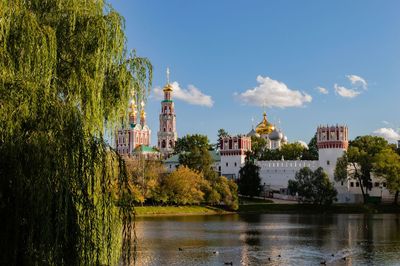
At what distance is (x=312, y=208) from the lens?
225 ft

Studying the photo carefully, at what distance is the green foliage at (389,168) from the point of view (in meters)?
65.6

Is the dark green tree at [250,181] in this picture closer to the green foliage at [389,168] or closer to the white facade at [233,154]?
the white facade at [233,154]

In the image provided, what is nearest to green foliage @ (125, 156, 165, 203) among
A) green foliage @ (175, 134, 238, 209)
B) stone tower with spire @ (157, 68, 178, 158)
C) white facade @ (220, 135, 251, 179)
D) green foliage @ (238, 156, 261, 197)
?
green foliage @ (175, 134, 238, 209)

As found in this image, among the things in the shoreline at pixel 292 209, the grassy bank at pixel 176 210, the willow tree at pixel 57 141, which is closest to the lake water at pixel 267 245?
the willow tree at pixel 57 141

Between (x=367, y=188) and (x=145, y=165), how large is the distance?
3225 cm

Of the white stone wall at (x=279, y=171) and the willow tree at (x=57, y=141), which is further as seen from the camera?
the white stone wall at (x=279, y=171)

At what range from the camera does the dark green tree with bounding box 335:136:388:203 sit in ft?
233

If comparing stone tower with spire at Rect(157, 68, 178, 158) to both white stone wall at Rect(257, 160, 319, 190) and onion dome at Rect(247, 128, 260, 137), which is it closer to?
onion dome at Rect(247, 128, 260, 137)

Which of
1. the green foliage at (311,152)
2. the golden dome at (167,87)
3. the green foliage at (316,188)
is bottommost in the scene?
the green foliage at (316,188)

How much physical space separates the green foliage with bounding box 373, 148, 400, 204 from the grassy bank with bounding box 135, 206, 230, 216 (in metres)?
19.5

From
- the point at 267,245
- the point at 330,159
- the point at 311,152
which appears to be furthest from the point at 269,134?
the point at 267,245

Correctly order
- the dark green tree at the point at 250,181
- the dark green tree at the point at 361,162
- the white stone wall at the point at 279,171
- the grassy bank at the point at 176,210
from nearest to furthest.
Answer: the grassy bank at the point at 176,210 < the dark green tree at the point at 361,162 < the dark green tree at the point at 250,181 < the white stone wall at the point at 279,171

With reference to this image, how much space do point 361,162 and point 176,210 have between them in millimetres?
26015

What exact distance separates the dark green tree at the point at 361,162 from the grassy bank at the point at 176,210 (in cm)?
1818
